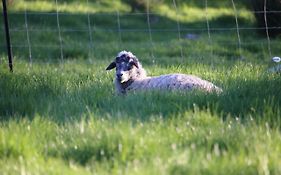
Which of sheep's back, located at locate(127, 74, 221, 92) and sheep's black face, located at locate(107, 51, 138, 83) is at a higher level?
sheep's black face, located at locate(107, 51, 138, 83)

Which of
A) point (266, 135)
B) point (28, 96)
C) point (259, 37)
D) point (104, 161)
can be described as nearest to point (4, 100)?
point (28, 96)

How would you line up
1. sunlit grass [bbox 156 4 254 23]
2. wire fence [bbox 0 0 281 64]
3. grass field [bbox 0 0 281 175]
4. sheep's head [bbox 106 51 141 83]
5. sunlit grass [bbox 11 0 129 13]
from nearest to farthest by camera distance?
grass field [bbox 0 0 281 175] → sheep's head [bbox 106 51 141 83] → wire fence [bbox 0 0 281 64] → sunlit grass [bbox 11 0 129 13] → sunlit grass [bbox 156 4 254 23]

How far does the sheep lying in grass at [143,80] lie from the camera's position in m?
7.81

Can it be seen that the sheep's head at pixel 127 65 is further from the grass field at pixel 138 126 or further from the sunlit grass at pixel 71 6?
the sunlit grass at pixel 71 6

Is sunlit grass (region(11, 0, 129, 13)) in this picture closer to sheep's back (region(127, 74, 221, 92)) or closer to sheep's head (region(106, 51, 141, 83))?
sheep's head (region(106, 51, 141, 83))

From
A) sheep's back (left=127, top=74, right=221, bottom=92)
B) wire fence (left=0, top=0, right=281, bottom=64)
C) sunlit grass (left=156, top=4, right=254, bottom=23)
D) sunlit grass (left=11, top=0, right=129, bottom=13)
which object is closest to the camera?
sheep's back (left=127, top=74, right=221, bottom=92)

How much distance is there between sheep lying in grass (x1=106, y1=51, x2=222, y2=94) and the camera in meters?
7.81

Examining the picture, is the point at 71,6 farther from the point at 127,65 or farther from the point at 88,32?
the point at 127,65

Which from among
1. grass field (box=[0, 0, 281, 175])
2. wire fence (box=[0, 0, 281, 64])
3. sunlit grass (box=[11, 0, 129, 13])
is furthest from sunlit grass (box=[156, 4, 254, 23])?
grass field (box=[0, 0, 281, 175])

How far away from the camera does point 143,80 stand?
8.93m

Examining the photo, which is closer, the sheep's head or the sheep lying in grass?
the sheep lying in grass

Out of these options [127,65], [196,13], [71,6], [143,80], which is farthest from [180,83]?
[196,13]

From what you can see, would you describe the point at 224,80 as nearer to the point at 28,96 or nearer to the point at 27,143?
the point at 28,96

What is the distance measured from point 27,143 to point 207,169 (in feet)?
5.92
